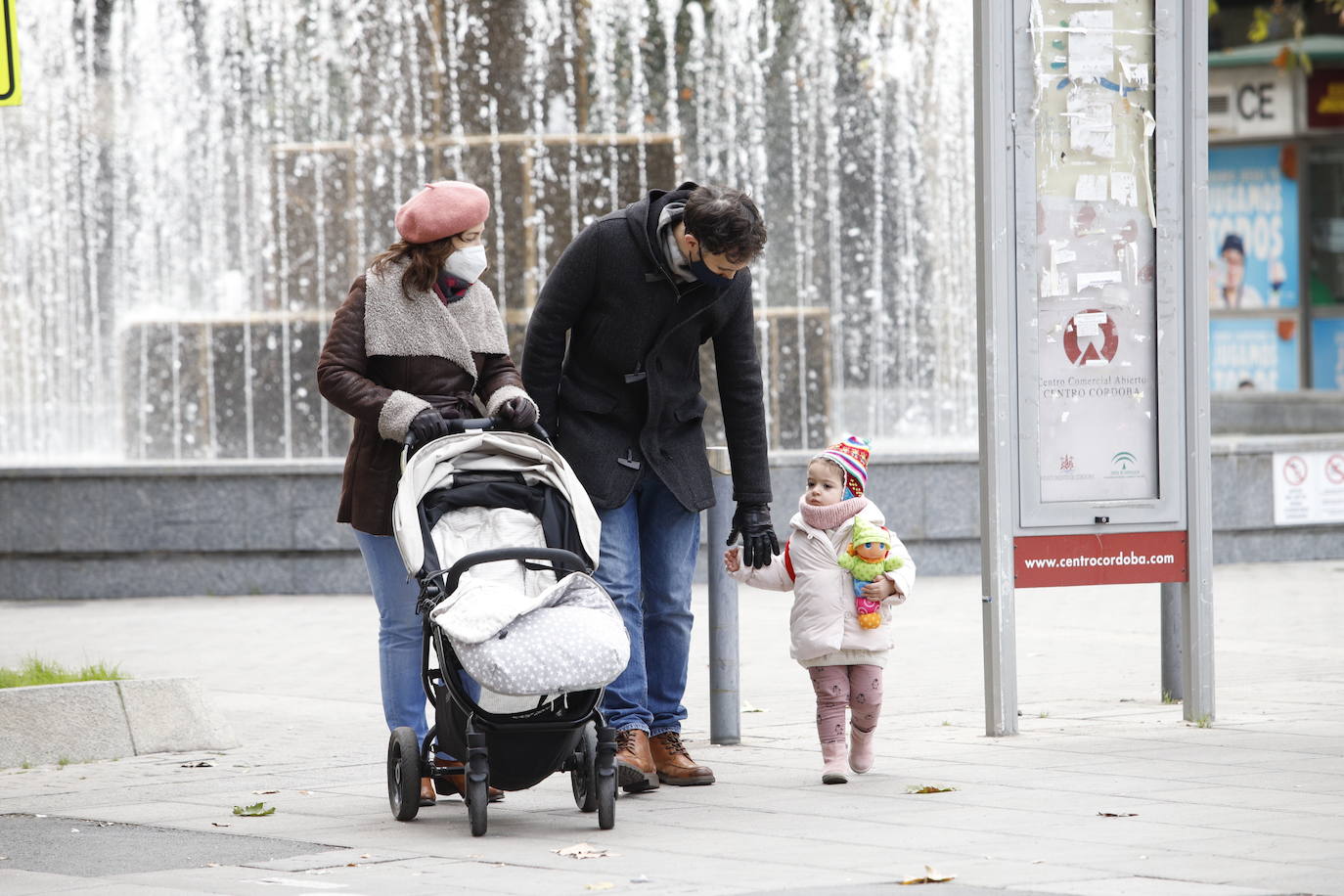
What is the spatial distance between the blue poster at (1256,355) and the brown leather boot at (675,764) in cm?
2222

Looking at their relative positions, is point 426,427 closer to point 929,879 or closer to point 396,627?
point 396,627

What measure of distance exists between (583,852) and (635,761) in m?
0.97

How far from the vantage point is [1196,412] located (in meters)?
7.22

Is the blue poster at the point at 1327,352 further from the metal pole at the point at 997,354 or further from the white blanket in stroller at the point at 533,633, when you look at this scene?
the white blanket in stroller at the point at 533,633

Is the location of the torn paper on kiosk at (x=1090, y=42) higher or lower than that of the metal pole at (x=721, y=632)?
higher

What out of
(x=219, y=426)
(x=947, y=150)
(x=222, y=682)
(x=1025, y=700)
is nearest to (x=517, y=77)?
(x=219, y=426)

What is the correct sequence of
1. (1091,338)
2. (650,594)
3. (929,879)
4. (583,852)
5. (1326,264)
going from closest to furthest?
(929,879) → (583,852) → (650,594) → (1091,338) → (1326,264)

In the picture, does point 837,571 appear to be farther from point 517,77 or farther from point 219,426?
point 517,77

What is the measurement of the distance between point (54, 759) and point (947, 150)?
13678 mm

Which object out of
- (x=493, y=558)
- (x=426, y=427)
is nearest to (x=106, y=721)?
(x=426, y=427)

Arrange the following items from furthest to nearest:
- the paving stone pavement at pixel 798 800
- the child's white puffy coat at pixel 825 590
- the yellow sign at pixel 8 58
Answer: the yellow sign at pixel 8 58
the child's white puffy coat at pixel 825 590
the paving stone pavement at pixel 798 800

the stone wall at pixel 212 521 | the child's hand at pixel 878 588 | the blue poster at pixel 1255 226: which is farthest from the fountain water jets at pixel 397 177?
the blue poster at pixel 1255 226

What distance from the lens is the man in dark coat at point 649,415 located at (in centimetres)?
614

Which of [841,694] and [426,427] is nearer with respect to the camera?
[426,427]
